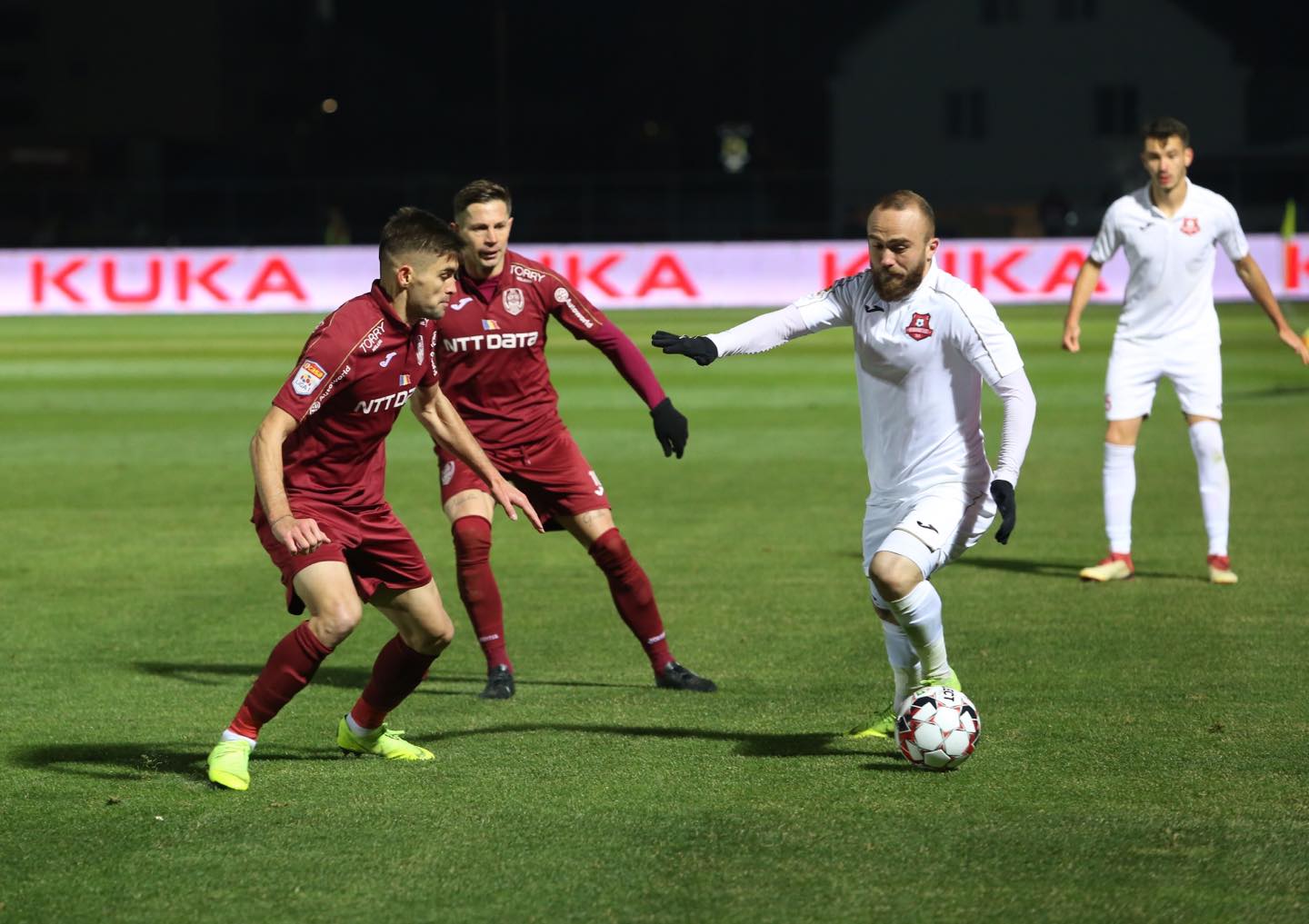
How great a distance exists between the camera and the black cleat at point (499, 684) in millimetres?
7816

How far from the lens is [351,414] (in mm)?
A: 6402

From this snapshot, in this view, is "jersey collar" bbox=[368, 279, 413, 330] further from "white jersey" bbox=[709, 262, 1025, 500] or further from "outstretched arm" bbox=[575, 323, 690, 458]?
"outstretched arm" bbox=[575, 323, 690, 458]

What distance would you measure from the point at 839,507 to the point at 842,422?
19.3 ft

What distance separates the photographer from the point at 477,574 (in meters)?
8.13

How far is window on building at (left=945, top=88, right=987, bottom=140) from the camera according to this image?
226ft

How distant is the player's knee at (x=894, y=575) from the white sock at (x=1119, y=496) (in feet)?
14.7

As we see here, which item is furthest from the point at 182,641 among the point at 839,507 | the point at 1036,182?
the point at 1036,182

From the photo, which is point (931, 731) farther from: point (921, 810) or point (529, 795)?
point (529, 795)

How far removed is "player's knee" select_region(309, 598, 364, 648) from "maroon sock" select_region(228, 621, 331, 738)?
2.3 inches

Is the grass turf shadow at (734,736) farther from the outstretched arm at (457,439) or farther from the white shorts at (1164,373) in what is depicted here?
the white shorts at (1164,373)

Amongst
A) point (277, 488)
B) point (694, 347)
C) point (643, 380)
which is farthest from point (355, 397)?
point (643, 380)

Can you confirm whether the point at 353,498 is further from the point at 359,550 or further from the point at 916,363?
the point at 916,363

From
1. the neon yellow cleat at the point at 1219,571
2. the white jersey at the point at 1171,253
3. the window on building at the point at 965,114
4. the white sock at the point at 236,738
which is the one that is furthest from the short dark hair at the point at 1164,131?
the window on building at the point at 965,114

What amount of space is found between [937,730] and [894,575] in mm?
528
